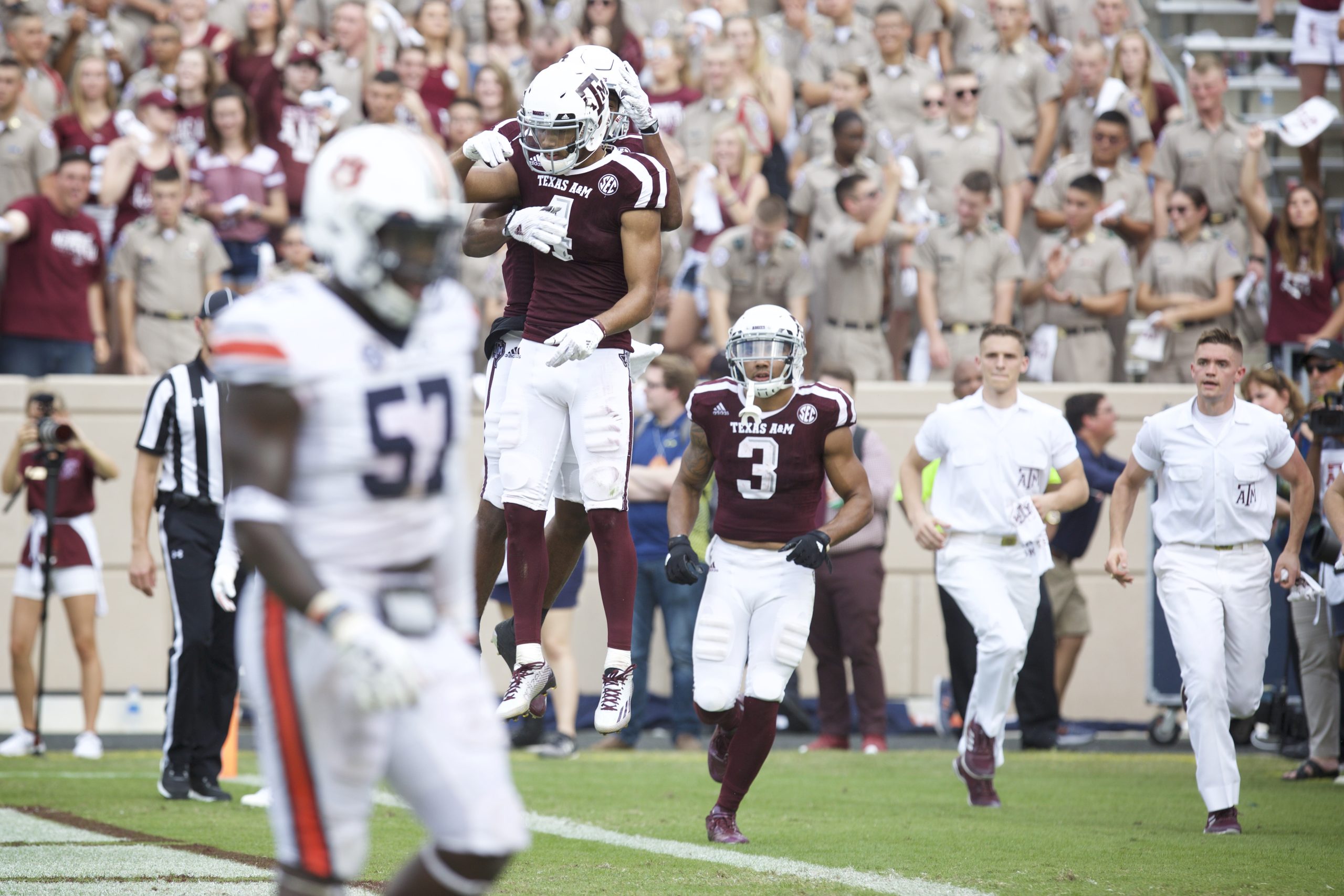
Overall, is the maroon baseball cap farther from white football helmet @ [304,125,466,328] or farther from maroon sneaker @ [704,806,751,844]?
white football helmet @ [304,125,466,328]

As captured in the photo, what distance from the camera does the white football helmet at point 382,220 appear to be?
392 cm

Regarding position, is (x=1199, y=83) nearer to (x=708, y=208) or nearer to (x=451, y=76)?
(x=708, y=208)

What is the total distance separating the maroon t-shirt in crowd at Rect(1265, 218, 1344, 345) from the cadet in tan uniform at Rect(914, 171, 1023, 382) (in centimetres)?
193

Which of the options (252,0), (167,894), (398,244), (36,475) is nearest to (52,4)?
(252,0)

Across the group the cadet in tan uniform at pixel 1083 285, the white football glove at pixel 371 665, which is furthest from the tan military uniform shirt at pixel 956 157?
the white football glove at pixel 371 665

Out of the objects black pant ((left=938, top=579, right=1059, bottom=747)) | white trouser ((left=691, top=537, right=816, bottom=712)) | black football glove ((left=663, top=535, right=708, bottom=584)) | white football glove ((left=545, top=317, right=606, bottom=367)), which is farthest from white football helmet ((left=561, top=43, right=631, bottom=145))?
black pant ((left=938, top=579, right=1059, bottom=747))

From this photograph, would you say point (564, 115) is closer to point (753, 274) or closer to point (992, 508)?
point (992, 508)

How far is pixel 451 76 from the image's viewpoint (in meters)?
14.4

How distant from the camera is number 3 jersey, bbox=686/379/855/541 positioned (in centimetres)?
796

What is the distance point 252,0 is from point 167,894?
9.81m

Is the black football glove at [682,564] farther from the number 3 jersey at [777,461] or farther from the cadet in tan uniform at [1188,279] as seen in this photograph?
the cadet in tan uniform at [1188,279]

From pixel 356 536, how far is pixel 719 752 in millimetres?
4684

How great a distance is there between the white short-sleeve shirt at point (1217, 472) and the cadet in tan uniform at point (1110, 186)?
5317 mm

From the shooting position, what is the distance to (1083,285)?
42.8ft
